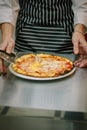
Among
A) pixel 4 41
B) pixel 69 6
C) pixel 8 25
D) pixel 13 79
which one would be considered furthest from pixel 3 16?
pixel 13 79

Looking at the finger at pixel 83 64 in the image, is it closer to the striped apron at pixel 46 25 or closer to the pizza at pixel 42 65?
the pizza at pixel 42 65

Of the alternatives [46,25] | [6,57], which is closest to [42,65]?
[6,57]

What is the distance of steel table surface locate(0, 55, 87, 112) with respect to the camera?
773 mm

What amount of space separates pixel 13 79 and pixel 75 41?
0.31 meters

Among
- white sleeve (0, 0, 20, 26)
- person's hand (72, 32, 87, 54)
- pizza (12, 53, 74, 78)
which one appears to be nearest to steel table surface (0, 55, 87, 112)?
pizza (12, 53, 74, 78)

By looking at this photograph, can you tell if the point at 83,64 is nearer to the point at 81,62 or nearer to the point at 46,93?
A: the point at 81,62

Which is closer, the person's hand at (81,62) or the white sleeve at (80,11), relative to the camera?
the person's hand at (81,62)

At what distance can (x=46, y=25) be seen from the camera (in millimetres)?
1359

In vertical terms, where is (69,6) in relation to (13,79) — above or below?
above

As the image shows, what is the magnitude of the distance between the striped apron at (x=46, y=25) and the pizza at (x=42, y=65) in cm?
29

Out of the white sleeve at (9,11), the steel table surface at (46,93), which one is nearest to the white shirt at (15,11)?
the white sleeve at (9,11)

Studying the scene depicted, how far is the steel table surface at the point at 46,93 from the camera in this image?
2.54ft

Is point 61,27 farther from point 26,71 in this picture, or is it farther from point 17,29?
point 26,71

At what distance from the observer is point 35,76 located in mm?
905
